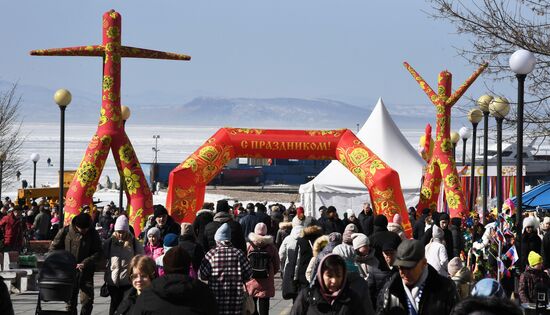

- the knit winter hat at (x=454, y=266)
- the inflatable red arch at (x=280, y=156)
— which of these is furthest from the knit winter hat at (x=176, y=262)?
the inflatable red arch at (x=280, y=156)

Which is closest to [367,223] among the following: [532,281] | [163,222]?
[163,222]

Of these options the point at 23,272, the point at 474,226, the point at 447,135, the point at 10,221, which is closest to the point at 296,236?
the point at 23,272

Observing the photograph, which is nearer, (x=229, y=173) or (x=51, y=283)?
(x=51, y=283)

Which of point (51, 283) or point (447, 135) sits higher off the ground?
point (447, 135)

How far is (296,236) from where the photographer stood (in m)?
14.3

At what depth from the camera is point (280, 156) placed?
84.2 feet

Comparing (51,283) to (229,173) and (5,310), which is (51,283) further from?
(229,173)

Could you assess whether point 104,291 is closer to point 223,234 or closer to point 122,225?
point 122,225

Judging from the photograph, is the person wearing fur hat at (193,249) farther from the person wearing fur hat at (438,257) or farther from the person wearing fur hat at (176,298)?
the person wearing fur hat at (176,298)

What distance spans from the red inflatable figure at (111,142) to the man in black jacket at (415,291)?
16.3 m

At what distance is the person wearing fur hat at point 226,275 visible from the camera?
34.4ft

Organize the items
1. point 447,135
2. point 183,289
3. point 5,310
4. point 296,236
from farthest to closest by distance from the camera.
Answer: point 447,135 < point 296,236 < point 183,289 < point 5,310

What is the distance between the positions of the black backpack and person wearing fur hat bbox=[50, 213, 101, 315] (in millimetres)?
1682

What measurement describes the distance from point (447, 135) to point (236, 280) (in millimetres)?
18129
